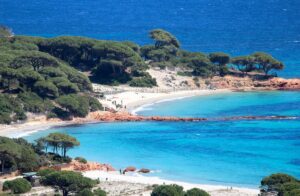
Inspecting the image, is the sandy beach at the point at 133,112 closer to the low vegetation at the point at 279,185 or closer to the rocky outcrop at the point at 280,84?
the low vegetation at the point at 279,185

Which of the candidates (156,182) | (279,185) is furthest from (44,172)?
(279,185)

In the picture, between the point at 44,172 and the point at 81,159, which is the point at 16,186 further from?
the point at 81,159

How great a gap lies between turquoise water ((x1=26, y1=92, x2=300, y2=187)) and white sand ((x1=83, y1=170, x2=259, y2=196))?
61.5 inches

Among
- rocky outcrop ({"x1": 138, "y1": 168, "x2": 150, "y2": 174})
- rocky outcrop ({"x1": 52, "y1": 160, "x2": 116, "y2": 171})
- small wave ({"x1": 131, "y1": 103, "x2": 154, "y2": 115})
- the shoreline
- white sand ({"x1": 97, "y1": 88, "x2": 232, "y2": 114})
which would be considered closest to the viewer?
rocky outcrop ({"x1": 52, "y1": 160, "x2": 116, "y2": 171})

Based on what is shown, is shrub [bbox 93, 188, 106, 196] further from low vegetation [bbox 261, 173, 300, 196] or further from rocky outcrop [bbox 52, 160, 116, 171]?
low vegetation [bbox 261, 173, 300, 196]

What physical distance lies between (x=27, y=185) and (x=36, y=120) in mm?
25736

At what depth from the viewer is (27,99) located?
9388 centimetres

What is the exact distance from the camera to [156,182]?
7075cm

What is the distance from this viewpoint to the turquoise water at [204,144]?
75250 mm

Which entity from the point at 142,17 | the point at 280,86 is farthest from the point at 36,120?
the point at 142,17

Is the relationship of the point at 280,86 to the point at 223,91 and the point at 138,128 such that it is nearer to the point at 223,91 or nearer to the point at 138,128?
the point at 223,91

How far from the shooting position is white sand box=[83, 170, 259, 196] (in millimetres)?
67812

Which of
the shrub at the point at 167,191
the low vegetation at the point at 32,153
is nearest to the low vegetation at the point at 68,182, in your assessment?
the shrub at the point at 167,191

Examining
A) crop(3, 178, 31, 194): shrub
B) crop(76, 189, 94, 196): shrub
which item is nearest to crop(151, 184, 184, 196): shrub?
crop(76, 189, 94, 196): shrub
